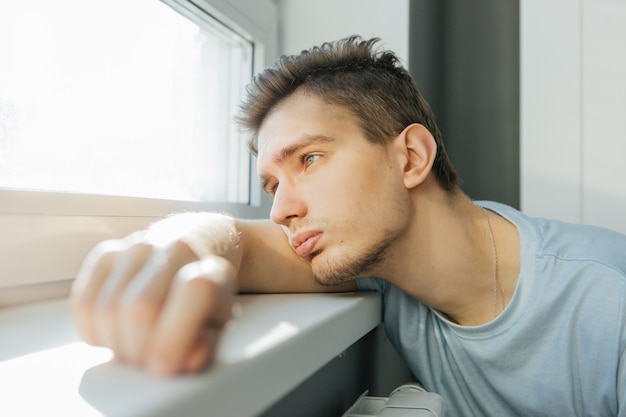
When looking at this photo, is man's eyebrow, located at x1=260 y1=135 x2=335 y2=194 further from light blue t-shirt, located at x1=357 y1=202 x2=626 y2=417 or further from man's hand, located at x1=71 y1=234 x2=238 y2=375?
man's hand, located at x1=71 y1=234 x2=238 y2=375

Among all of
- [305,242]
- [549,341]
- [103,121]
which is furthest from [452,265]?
[103,121]

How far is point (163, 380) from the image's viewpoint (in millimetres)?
360

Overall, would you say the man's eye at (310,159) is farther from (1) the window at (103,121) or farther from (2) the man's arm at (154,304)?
(2) the man's arm at (154,304)

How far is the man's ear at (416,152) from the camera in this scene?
0.98 m

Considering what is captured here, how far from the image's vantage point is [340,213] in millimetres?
876

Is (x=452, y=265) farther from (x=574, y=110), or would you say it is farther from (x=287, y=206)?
(x=574, y=110)

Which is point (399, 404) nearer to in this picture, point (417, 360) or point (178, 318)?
point (417, 360)

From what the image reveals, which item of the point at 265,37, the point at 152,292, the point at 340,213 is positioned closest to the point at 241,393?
the point at 152,292

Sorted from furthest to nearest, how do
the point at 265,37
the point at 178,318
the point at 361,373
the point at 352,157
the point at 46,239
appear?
the point at 265,37 < the point at 361,373 < the point at 352,157 < the point at 46,239 < the point at 178,318

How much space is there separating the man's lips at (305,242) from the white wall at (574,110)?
90 cm

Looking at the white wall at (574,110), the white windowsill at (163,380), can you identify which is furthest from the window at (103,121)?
the white wall at (574,110)

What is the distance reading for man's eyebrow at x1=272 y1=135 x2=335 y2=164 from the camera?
914mm

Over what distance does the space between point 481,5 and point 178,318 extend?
1.66m

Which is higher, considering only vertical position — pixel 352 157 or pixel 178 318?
pixel 352 157
